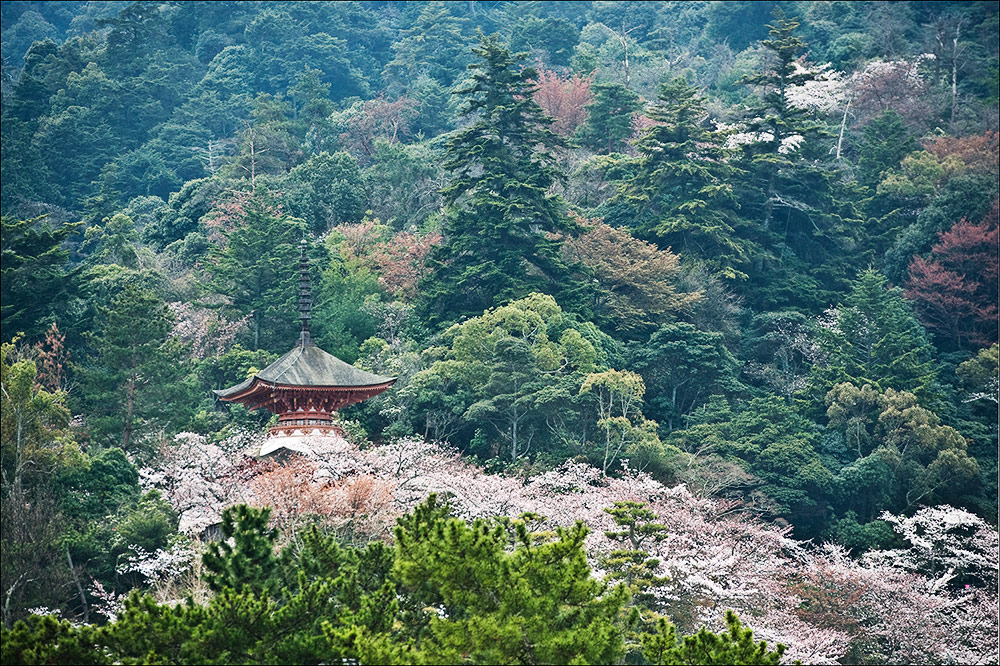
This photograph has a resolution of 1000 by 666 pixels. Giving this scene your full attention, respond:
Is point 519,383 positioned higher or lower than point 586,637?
lower

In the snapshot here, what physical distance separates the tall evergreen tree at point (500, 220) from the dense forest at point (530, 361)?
12cm

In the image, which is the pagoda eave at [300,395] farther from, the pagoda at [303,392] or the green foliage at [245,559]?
the green foliage at [245,559]

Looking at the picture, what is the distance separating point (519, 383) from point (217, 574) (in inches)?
633

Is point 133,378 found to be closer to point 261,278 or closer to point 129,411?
point 129,411

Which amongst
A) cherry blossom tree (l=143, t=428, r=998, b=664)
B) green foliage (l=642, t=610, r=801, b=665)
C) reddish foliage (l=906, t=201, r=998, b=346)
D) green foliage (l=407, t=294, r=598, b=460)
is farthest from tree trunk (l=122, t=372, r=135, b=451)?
reddish foliage (l=906, t=201, r=998, b=346)

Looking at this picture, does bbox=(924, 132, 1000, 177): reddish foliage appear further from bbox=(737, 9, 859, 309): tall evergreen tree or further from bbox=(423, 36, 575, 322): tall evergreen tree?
bbox=(423, 36, 575, 322): tall evergreen tree

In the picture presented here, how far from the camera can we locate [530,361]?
29.2m

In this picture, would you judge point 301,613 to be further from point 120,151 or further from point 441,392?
point 120,151

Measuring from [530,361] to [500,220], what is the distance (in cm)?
654

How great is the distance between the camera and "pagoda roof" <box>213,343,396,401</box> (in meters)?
23.8

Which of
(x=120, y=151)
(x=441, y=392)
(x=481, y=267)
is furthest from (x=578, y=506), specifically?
(x=120, y=151)

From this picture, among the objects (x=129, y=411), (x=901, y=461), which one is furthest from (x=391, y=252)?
(x=901, y=461)

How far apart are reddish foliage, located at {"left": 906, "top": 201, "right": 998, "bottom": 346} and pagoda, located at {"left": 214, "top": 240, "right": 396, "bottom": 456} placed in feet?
61.7

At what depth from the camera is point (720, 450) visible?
29938 millimetres
